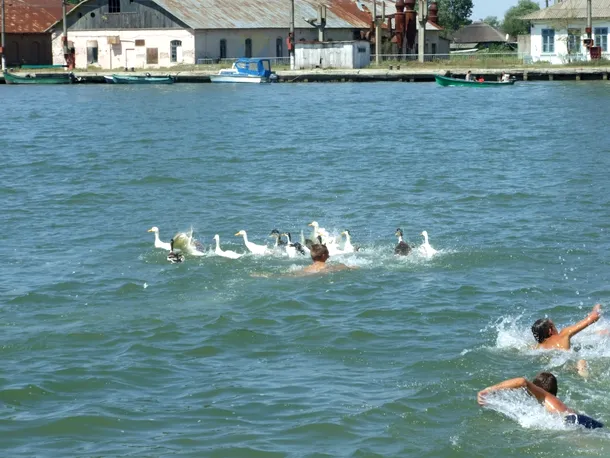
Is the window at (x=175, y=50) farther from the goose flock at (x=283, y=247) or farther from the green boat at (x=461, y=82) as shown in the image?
the goose flock at (x=283, y=247)

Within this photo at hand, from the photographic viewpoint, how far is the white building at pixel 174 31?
83750 mm

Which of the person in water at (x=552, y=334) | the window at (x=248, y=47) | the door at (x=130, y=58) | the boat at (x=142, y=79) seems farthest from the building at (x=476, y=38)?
the person in water at (x=552, y=334)

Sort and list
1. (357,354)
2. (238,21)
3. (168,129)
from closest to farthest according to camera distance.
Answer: (357,354)
(168,129)
(238,21)

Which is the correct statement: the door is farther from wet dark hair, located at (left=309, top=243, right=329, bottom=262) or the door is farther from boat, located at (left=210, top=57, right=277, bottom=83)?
wet dark hair, located at (left=309, top=243, right=329, bottom=262)

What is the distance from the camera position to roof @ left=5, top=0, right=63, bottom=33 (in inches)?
3585

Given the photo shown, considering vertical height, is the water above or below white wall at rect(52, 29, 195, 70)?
below

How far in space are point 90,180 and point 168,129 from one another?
1581cm

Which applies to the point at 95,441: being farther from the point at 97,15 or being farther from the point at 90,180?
the point at 97,15

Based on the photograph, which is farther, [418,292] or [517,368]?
[418,292]

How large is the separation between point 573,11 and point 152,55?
30292 millimetres

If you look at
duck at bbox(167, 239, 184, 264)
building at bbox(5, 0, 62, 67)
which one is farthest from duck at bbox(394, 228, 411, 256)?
building at bbox(5, 0, 62, 67)

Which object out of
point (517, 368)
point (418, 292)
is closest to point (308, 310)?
point (418, 292)

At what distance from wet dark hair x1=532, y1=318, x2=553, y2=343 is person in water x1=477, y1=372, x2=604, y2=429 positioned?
2.10 m

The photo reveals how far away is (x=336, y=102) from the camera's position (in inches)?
2406
